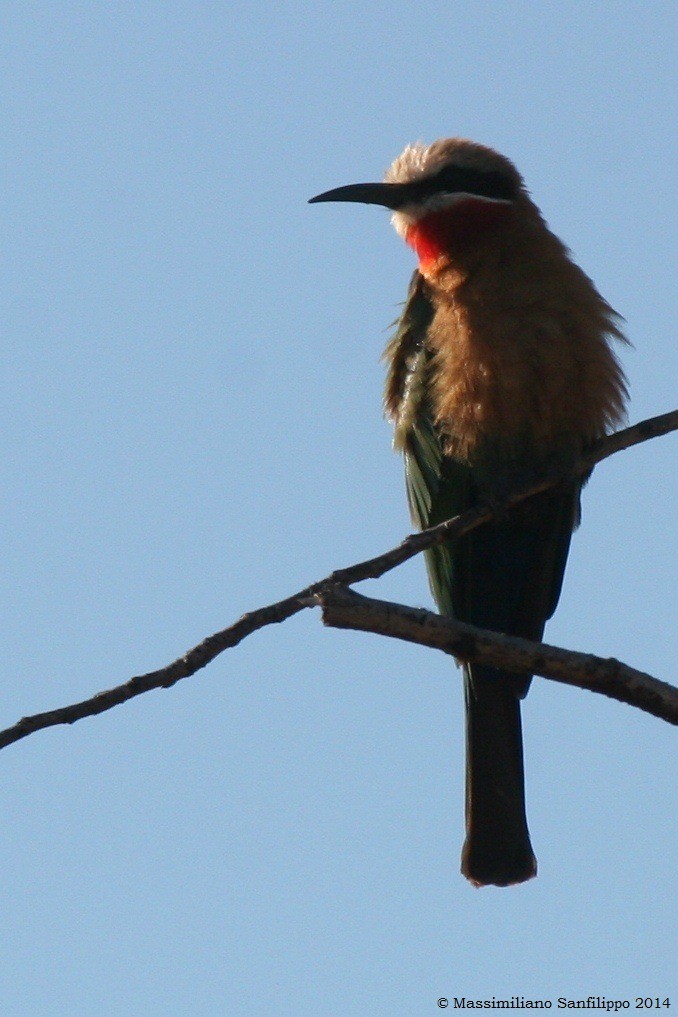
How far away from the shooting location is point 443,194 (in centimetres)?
522

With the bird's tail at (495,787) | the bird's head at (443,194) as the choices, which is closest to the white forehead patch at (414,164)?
the bird's head at (443,194)

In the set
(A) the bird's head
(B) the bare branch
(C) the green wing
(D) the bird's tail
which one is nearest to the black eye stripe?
(A) the bird's head

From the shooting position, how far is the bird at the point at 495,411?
14.9 ft

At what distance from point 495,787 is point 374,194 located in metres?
2.24

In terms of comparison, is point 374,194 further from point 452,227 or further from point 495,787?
point 495,787

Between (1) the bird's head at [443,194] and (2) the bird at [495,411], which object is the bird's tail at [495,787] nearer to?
(2) the bird at [495,411]

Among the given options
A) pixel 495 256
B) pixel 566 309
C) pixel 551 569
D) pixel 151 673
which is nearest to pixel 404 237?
pixel 495 256

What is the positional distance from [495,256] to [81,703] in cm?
256

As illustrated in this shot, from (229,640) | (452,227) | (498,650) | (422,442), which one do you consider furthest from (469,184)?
(229,640)

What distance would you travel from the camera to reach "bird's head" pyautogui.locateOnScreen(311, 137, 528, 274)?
506 centimetres

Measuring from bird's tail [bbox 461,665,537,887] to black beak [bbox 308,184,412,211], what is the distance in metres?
1.77

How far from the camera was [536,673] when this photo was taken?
3254mm

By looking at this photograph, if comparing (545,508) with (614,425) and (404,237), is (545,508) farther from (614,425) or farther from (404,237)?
(404,237)

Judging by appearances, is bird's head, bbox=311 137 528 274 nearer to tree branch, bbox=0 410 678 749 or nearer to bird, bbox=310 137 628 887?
bird, bbox=310 137 628 887
